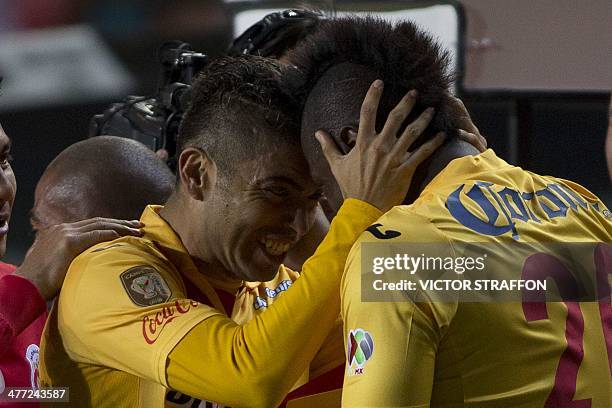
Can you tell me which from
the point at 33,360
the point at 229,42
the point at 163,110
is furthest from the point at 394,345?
the point at 229,42

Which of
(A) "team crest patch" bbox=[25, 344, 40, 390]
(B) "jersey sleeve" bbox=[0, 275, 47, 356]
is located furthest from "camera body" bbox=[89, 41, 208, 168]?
(B) "jersey sleeve" bbox=[0, 275, 47, 356]

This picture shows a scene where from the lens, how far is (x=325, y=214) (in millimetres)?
2352

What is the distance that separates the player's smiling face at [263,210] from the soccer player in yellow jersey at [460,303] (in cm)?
17

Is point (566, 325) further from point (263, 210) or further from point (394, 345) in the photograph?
point (263, 210)

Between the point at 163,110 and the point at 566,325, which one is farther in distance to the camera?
the point at 163,110

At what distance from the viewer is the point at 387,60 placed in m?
1.47

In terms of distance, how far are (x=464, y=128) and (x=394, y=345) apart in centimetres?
45

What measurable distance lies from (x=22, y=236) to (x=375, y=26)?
2347mm

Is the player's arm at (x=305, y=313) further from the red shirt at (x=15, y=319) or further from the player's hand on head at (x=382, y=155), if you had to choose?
the red shirt at (x=15, y=319)

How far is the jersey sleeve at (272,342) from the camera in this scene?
4.66ft

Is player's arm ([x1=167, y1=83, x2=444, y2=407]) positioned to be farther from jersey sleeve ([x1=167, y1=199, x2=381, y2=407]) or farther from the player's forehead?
the player's forehead

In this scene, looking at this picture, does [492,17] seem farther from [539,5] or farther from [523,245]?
[523,245]

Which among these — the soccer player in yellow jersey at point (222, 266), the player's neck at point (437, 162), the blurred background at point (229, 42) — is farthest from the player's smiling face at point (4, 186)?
the blurred background at point (229, 42)

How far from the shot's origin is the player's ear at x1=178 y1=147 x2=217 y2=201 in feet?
5.62
